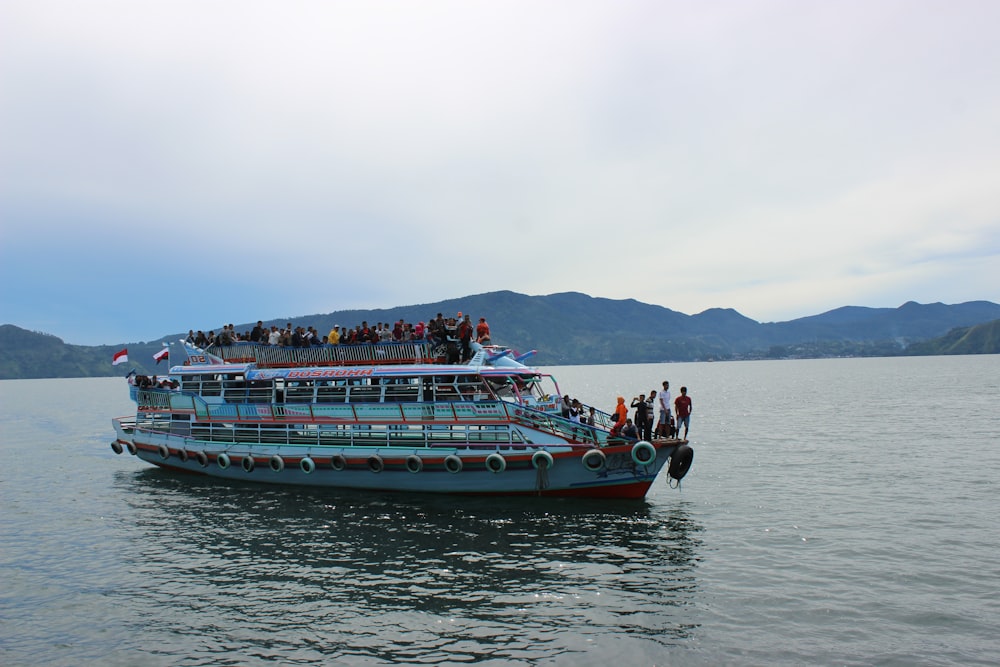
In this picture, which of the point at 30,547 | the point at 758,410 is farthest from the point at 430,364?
the point at 758,410

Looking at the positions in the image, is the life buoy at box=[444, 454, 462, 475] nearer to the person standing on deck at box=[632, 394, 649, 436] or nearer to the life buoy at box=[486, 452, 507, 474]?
the life buoy at box=[486, 452, 507, 474]

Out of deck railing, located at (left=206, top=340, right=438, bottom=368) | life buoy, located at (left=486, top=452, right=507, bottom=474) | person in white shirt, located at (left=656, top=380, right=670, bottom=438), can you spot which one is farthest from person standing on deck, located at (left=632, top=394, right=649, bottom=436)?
deck railing, located at (left=206, top=340, right=438, bottom=368)

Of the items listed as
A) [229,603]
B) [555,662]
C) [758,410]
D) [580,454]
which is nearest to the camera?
[555,662]

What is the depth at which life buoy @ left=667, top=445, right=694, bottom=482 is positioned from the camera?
23406 mm

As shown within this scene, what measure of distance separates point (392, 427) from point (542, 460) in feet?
21.0

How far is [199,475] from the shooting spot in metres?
33.0

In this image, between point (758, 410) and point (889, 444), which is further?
point (758, 410)

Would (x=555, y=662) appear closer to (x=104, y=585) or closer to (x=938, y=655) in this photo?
(x=938, y=655)

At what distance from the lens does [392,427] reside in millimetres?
26469

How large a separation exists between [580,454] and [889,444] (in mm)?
28736

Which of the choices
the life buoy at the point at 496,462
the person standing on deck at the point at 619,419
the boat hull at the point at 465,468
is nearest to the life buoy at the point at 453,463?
the boat hull at the point at 465,468

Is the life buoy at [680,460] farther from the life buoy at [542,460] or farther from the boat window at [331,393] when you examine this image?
the boat window at [331,393]

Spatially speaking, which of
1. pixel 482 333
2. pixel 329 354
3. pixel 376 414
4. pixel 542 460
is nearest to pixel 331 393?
pixel 329 354

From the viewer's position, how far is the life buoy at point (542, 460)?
2358cm
